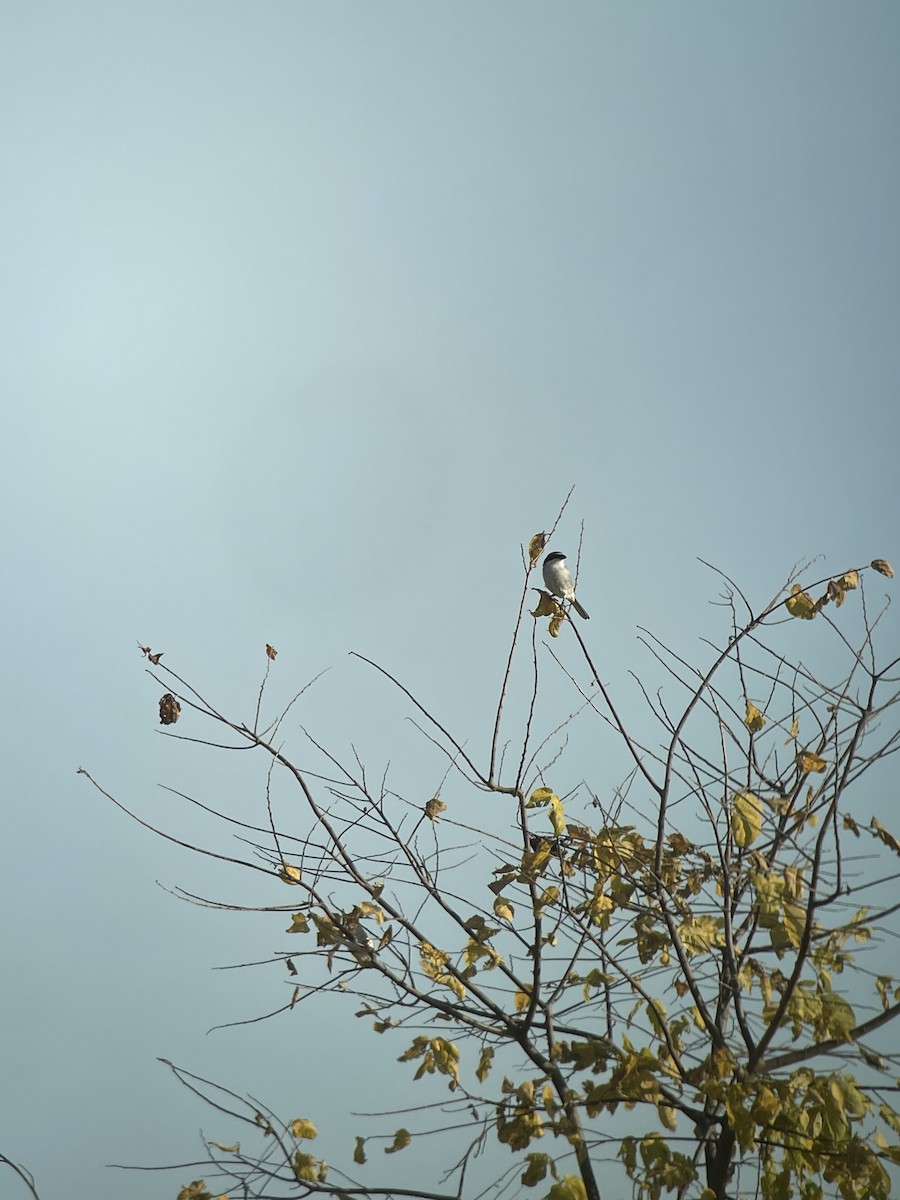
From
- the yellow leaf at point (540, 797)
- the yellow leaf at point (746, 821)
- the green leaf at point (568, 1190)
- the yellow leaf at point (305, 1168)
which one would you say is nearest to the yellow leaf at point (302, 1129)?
the yellow leaf at point (305, 1168)

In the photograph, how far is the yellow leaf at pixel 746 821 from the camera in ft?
5.72

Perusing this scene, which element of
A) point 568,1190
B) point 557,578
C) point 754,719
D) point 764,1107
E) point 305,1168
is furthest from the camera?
point 557,578

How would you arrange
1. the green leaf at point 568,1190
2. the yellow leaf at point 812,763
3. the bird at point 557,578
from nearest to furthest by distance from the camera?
1. the green leaf at point 568,1190
2. the yellow leaf at point 812,763
3. the bird at point 557,578

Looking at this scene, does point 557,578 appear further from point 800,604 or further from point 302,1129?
point 302,1129

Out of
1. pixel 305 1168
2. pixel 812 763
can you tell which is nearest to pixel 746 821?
pixel 812 763

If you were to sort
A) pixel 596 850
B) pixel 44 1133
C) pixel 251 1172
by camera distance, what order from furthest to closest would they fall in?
pixel 44 1133, pixel 596 850, pixel 251 1172

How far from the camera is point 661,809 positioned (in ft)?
7.05

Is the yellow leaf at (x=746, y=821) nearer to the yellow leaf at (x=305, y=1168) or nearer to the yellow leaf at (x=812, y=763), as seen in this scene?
the yellow leaf at (x=812, y=763)

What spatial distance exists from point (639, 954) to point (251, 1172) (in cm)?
90

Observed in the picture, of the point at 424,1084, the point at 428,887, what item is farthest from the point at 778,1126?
the point at 424,1084

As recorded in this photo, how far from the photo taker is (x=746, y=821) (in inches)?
69.4

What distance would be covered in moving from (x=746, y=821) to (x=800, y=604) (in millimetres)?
692

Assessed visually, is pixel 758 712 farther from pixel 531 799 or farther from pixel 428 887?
pixel 428 887

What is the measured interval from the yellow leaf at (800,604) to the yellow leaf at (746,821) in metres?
0.61
